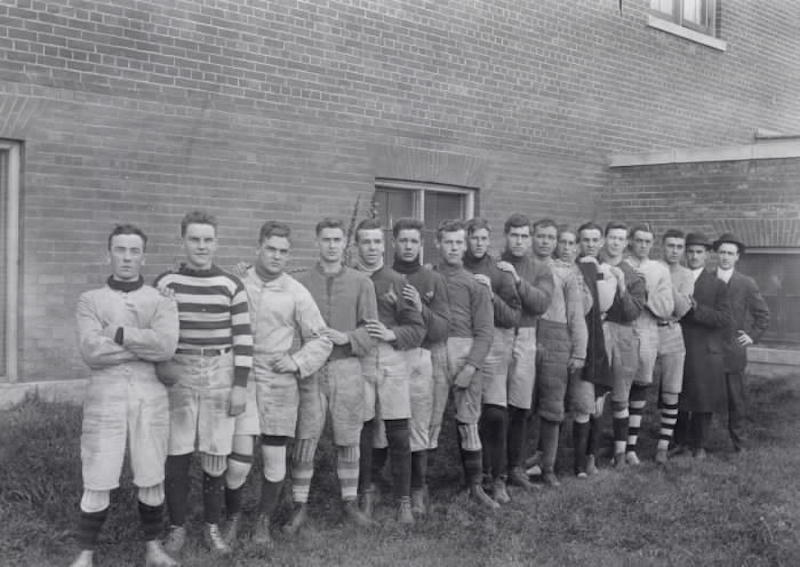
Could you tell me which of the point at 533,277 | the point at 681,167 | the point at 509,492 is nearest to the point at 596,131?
the point at 681,167

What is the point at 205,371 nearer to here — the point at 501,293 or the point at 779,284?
the point at 501,293

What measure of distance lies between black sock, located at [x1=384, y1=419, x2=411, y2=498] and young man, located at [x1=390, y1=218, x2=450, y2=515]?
0.40 feet

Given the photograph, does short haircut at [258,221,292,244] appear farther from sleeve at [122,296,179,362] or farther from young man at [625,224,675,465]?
young man at [625,224,675,465]

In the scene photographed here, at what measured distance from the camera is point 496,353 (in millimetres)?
6266

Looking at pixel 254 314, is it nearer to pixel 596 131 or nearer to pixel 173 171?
pixel 173 171

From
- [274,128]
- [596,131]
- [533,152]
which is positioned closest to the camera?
[274,128]

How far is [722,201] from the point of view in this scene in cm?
1023

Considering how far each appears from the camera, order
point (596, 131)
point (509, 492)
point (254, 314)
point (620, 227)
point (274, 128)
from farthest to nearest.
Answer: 1. point (596, 131)
2. point (274, 128)
3. point (620, 227)
4. point (509, 492)
5. point (254, 314)

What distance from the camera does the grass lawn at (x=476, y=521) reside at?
4949 millimetres

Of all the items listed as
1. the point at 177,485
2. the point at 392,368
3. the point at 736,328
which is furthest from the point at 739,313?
the point at 177,485

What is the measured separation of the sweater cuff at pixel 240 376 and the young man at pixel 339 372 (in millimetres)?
492

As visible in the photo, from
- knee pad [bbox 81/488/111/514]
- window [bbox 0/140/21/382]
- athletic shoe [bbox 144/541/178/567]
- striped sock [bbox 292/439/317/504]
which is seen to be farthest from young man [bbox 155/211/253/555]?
window [bbox 0/140/21/382]

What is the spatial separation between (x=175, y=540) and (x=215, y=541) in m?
0.21

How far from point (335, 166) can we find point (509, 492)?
3.46m
